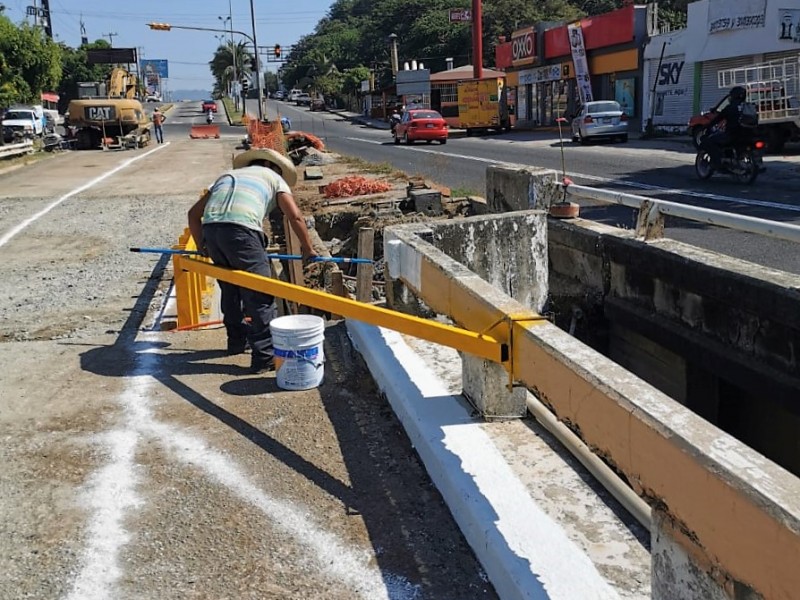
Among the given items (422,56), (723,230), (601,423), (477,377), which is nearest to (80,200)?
(723,230)

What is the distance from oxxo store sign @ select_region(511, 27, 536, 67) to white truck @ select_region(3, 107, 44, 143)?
27.1 m

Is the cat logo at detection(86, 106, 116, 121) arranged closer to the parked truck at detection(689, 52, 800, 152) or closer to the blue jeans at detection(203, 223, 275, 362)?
the parked truck at detection(689, 52, 800, 152)

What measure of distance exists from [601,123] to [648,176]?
12.5 metres

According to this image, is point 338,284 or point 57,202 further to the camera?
point 57,202

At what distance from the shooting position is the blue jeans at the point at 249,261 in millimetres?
6102

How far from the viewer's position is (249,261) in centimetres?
625

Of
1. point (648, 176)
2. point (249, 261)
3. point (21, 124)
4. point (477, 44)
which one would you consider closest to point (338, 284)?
point (249, 261)

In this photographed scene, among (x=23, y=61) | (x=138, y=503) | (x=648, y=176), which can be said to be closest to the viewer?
(x=138, y=503)

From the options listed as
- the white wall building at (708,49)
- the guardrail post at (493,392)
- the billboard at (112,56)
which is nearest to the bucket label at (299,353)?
the guardrail post at (493,392)

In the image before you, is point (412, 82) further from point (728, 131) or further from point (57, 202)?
point (728, 131)

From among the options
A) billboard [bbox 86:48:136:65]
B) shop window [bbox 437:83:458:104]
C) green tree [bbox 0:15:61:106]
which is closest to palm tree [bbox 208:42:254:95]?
billboard [bbox 86:48:136:65]

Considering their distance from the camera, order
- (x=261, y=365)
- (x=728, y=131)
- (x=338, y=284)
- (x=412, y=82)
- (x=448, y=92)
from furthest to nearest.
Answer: (x=448, y=92) < (x=412, y=82) < (x=728, y=131) < (x=338, y=284) < (x=261, y=365)

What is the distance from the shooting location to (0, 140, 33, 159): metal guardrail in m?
32.3

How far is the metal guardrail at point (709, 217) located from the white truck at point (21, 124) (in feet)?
134
